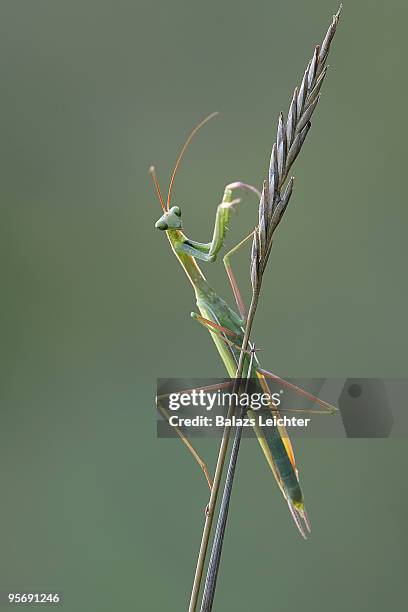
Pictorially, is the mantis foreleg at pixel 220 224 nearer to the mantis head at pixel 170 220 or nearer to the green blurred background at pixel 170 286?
the mantis head at pixel 170 220

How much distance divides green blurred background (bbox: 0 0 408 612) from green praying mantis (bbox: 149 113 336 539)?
1285 millimetres

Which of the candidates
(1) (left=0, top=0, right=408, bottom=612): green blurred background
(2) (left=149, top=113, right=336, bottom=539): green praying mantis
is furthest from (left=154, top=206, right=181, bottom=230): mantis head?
(1) (left=0, top=0, right=408, bottom=612): green blurred background

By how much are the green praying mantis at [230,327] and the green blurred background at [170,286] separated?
1.29m

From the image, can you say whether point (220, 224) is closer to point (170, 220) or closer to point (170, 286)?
point (170, 220)

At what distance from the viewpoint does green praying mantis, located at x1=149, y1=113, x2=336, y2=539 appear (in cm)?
125

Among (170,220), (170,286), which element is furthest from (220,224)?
(170,286)

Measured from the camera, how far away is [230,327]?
137cm

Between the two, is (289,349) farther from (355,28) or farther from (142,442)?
(355,28)

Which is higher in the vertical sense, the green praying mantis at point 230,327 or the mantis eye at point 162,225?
the mantis eye at point 162,225

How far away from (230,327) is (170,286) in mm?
1842

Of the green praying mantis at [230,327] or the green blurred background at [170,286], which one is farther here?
the green blurred background at [170,286]

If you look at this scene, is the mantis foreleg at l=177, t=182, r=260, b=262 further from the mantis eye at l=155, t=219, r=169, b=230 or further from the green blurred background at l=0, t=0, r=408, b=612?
the green blurred background at l=0, t=0, r=408, b=612

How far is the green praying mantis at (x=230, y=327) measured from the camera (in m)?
1.25

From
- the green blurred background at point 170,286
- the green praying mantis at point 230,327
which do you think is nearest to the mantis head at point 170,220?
the green praying mantis at point 230,327
